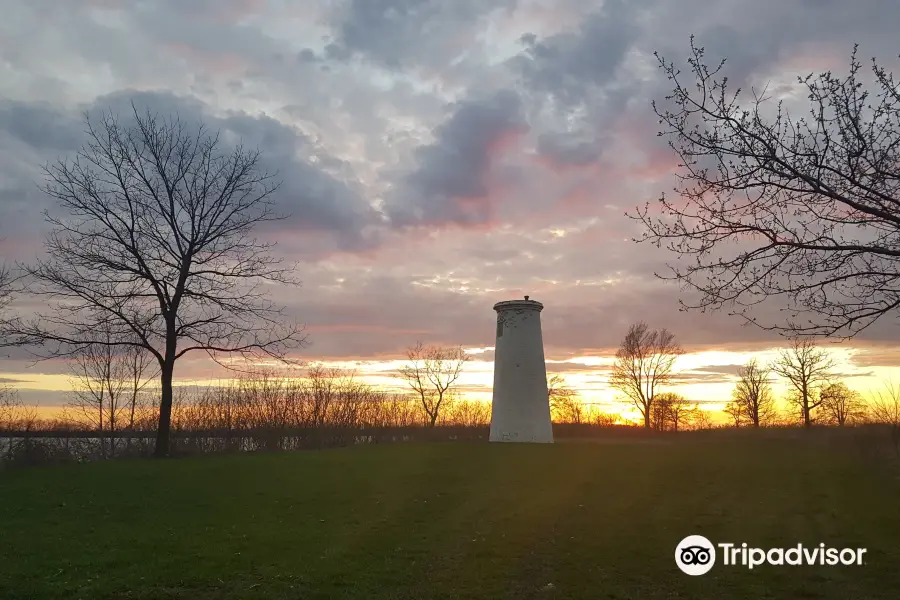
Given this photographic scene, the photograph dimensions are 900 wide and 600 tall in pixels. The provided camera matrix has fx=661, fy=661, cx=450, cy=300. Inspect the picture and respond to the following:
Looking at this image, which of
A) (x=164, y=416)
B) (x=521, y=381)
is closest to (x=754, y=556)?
(x=521, y=381)

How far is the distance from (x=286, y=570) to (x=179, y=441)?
18.0 metres

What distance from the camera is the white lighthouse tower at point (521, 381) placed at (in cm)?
2534

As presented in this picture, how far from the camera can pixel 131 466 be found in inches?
699

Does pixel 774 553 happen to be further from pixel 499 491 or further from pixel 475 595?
pixel 499 491

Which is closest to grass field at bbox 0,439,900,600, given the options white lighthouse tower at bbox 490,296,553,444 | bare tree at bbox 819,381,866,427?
white lighthouse tower at bbox 490,296,553,444

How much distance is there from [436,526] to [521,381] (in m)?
14.7

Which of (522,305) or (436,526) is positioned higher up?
(522,305)

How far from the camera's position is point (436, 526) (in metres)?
10.9

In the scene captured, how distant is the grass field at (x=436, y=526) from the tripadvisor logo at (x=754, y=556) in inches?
8.7

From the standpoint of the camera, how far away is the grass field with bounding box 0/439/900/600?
25.4ft

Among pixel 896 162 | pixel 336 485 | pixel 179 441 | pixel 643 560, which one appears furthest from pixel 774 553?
pixel 179 441

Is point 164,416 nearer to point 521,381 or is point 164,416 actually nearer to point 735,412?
point 521,381

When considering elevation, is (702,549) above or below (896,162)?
below

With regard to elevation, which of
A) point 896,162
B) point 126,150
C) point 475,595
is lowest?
point 475,595
